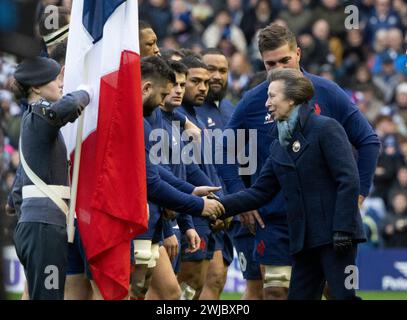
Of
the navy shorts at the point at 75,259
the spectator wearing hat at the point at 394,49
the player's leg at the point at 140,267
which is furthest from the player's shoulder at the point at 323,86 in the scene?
the spectator wearing hat at the point at 394,49

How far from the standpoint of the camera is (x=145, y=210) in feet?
31.0

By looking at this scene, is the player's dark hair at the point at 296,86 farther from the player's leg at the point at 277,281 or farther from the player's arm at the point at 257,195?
the player's leg at the point at 277,281

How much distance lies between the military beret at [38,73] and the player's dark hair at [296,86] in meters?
1.75

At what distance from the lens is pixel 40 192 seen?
892 centimetres

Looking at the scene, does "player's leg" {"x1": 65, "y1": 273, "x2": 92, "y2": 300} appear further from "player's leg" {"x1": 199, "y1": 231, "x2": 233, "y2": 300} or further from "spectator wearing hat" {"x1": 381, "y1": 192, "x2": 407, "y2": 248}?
"spectator wearing hat" {"x1": 381, "y1": 192, "x2": 407, "y2": 248}

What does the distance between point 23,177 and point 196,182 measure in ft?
8.43

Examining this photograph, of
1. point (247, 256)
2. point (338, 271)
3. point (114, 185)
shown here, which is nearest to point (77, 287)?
point (114, 185)

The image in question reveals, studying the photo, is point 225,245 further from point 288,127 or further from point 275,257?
point 288,127

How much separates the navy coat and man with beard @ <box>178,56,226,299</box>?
266 cm

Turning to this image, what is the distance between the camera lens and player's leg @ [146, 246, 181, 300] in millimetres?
10406

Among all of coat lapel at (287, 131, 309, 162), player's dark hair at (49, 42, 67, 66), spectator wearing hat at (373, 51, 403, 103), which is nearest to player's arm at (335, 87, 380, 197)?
coat lapel at (287, 131, 309, 162)

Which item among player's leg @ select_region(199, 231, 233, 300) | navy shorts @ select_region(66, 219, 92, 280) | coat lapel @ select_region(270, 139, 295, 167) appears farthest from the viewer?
player's leg @ select_region(199, 231, 233, 300)

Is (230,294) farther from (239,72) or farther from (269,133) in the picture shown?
(269,133)
